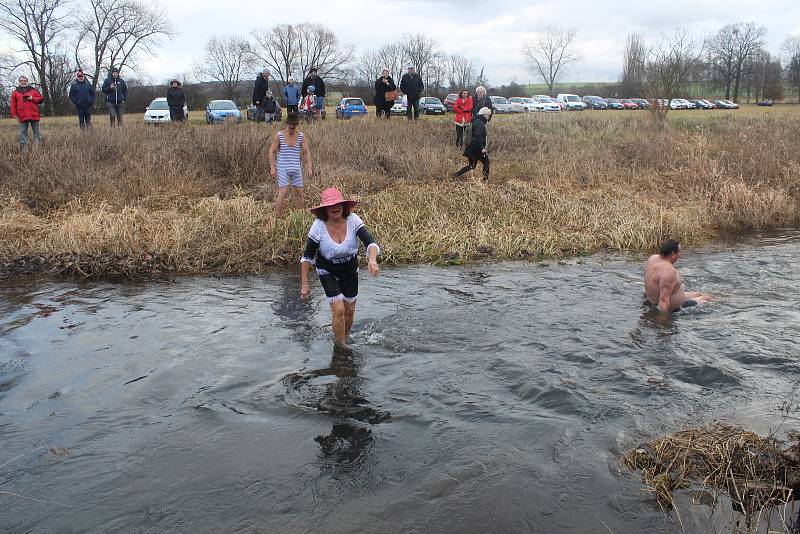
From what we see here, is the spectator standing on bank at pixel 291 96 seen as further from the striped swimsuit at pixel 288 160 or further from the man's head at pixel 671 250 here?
the man's head at pixel 671 250

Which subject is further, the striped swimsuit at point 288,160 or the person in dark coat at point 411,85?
the person in dark coat at point 411,85

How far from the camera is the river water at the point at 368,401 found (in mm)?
4652

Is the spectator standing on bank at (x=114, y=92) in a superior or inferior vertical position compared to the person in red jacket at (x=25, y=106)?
superior

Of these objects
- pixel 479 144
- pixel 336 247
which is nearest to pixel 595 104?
pixel 479 144

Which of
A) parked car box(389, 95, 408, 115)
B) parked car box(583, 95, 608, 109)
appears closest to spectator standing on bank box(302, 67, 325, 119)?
parked car box(389, 95, 408, 115)

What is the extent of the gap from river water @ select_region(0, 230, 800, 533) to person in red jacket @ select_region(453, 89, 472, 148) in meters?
10.1

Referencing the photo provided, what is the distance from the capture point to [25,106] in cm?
1609

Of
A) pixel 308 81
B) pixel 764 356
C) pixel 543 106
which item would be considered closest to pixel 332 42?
pixel 543 106

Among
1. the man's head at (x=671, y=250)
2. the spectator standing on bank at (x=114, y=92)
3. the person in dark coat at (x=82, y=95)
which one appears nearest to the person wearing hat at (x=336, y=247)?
the man's head at (x=671, y=250)

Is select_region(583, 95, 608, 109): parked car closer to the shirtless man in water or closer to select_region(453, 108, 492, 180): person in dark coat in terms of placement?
select_region(453, 108, 492, 180): person in dark coat

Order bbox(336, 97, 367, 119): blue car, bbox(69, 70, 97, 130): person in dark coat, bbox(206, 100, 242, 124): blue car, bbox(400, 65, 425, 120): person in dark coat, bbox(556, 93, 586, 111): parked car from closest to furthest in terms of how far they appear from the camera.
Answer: bbox(69, 70, 97, 130): person in dark coat
bbox(400, 65, 425, 120): person in dark coat
bbox(206, 100, 242, 124): blue car
bbox(336, 97, 367, 119): blue car
bbox(556, 93, 586, 111): parked car

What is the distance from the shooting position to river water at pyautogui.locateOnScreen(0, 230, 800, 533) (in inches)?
183

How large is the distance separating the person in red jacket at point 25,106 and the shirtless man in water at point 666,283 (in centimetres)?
1447

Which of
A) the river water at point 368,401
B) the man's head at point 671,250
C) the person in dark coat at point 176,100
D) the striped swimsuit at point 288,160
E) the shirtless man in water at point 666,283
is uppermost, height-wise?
the person in dark coat at point 176,100
